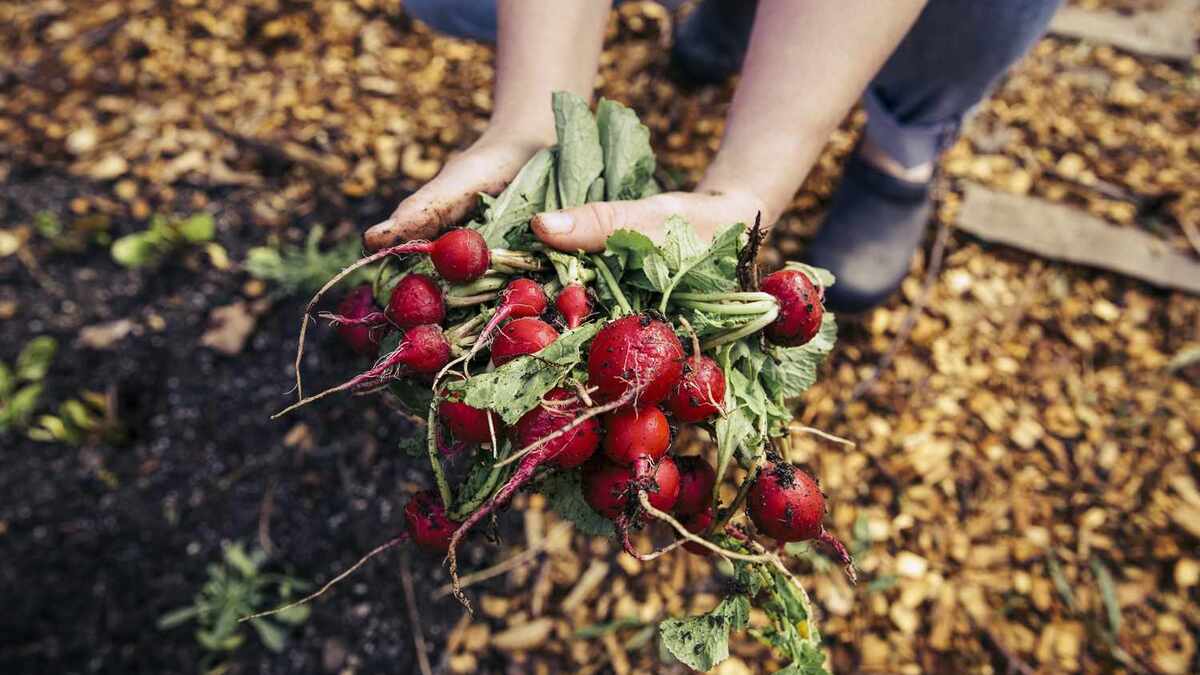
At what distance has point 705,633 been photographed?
1.33 meters

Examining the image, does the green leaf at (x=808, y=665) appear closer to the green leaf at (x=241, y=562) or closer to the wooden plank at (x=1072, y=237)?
the green leaf at (x=241, y=562)

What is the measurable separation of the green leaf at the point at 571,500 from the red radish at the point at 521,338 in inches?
11.3

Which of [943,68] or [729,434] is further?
[943,68]

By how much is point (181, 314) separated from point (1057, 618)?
2829 millimetres

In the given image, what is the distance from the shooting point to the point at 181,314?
249 centimetres

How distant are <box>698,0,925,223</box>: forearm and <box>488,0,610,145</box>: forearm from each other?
0.41 metres

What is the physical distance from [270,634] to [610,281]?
1.37 m

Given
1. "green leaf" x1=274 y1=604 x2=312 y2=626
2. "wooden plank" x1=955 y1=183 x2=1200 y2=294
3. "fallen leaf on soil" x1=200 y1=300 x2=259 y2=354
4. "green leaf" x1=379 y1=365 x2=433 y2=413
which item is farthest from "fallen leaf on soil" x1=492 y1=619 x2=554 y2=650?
"wooden plank" x1=955 y1=183 x2=1200 y2=294

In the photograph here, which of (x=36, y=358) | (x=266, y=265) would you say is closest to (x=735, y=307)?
(x=266, y=265)

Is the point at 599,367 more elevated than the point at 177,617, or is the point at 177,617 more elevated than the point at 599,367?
the point at 599,367

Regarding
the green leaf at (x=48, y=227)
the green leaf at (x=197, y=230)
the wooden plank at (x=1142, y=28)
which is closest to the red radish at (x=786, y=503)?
the green leaf at (x=197, y=230)

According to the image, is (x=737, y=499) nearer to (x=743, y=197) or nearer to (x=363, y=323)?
(x=743, y=197)

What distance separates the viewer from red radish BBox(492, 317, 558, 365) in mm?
1359

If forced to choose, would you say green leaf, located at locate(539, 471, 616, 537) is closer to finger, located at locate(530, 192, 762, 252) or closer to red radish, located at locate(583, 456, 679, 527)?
red radish, located at locate(583, 456, 679, 527)
